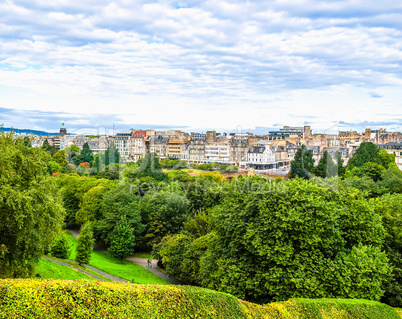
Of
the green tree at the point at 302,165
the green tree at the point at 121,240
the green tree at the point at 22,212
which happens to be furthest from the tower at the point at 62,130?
the green tree at the point at 22,212

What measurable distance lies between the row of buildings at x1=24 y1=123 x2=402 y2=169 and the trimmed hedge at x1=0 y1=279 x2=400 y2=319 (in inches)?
3252

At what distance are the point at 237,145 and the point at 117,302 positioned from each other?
327 ft

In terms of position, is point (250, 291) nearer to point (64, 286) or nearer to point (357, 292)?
point (357, 292)

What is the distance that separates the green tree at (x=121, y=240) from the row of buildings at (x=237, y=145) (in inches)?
2387

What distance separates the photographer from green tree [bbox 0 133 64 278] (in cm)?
1553

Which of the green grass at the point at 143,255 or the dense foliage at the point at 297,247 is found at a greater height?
the dense foliage at the point at 297,247

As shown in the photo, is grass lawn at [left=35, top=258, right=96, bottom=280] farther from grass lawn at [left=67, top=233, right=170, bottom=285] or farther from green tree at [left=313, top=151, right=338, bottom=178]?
green tree at [left=313, top=151, right=338, bottom=178]

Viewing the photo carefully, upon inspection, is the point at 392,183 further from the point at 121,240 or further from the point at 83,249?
the point at 83,249

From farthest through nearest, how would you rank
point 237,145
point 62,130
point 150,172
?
point 62,130 < point 237,145 < point 150,172

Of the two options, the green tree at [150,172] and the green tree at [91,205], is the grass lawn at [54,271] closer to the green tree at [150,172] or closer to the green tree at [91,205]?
Result: the green tree at [91,205]

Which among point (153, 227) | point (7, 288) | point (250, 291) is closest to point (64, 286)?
point (7, 288)

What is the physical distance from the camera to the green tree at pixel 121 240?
33.5 metres

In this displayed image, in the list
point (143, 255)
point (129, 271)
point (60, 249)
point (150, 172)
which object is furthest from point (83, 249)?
point (150, 172)

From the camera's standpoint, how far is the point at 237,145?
356 feet
